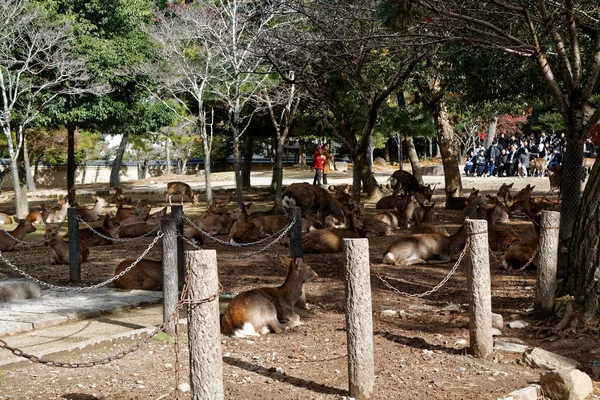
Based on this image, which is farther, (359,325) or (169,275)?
(169,275)

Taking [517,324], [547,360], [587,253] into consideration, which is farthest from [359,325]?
[587,253]

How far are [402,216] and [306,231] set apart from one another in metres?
3.11

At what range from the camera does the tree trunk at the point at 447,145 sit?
74.1 ft

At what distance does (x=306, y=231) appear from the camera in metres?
15.6

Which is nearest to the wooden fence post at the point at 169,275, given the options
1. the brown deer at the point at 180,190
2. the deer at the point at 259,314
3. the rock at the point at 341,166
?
the deer at the point at 259,314

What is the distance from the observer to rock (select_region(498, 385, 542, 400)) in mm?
5410

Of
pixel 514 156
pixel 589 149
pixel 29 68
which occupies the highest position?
pixel 29 68

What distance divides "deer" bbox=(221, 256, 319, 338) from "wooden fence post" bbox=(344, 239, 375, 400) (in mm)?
2051

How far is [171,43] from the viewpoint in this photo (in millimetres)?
25047

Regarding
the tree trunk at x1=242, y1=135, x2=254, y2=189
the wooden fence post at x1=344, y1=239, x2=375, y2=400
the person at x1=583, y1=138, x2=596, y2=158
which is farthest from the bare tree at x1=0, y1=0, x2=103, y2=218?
the person at x1=583, y1=138, x2=596, y2=158

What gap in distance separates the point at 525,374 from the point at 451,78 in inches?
502

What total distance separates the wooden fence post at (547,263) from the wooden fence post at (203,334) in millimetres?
4083

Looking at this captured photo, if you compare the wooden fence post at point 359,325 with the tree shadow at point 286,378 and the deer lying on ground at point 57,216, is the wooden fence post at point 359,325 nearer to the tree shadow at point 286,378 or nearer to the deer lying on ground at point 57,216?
the tree shadow at point 286,378

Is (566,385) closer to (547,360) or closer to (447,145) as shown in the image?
(547,360)
